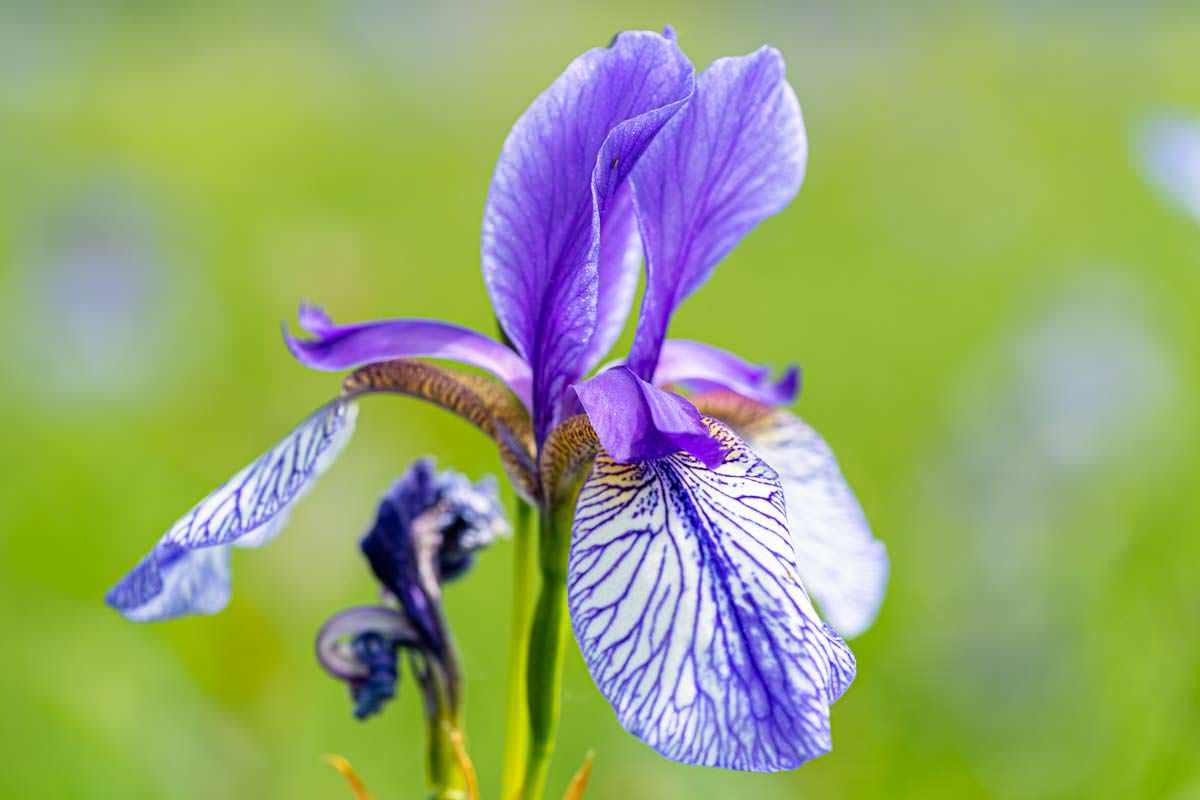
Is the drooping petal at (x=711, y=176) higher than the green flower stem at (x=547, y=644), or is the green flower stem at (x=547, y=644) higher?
the drooping petal at (x=711, y=176)

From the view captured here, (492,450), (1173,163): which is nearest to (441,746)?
(1173,163)

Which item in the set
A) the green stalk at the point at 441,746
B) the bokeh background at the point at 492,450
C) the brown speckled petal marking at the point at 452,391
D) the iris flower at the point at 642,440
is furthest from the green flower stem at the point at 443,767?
the bokeh background at the point at 492,450

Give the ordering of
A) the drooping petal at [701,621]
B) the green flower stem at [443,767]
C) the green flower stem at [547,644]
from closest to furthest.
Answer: the drooping petal at [701,621]
the green flower stem at [547,644]
the green flower stem at [443,767]

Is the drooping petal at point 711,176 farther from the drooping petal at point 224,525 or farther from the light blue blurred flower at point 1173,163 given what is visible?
the light blue blurred flower at point 1173,163

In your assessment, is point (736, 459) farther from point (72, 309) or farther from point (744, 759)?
point (72, 309)

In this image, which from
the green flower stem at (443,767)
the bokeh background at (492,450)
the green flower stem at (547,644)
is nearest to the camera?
the green flower stem at (547,644)

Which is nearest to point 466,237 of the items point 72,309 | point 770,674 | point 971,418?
point 72,309

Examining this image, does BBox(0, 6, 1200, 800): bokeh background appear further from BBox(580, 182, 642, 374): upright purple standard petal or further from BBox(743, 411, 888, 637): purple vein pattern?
BBox(580, 182, 642, 374): upright purple standard petal
